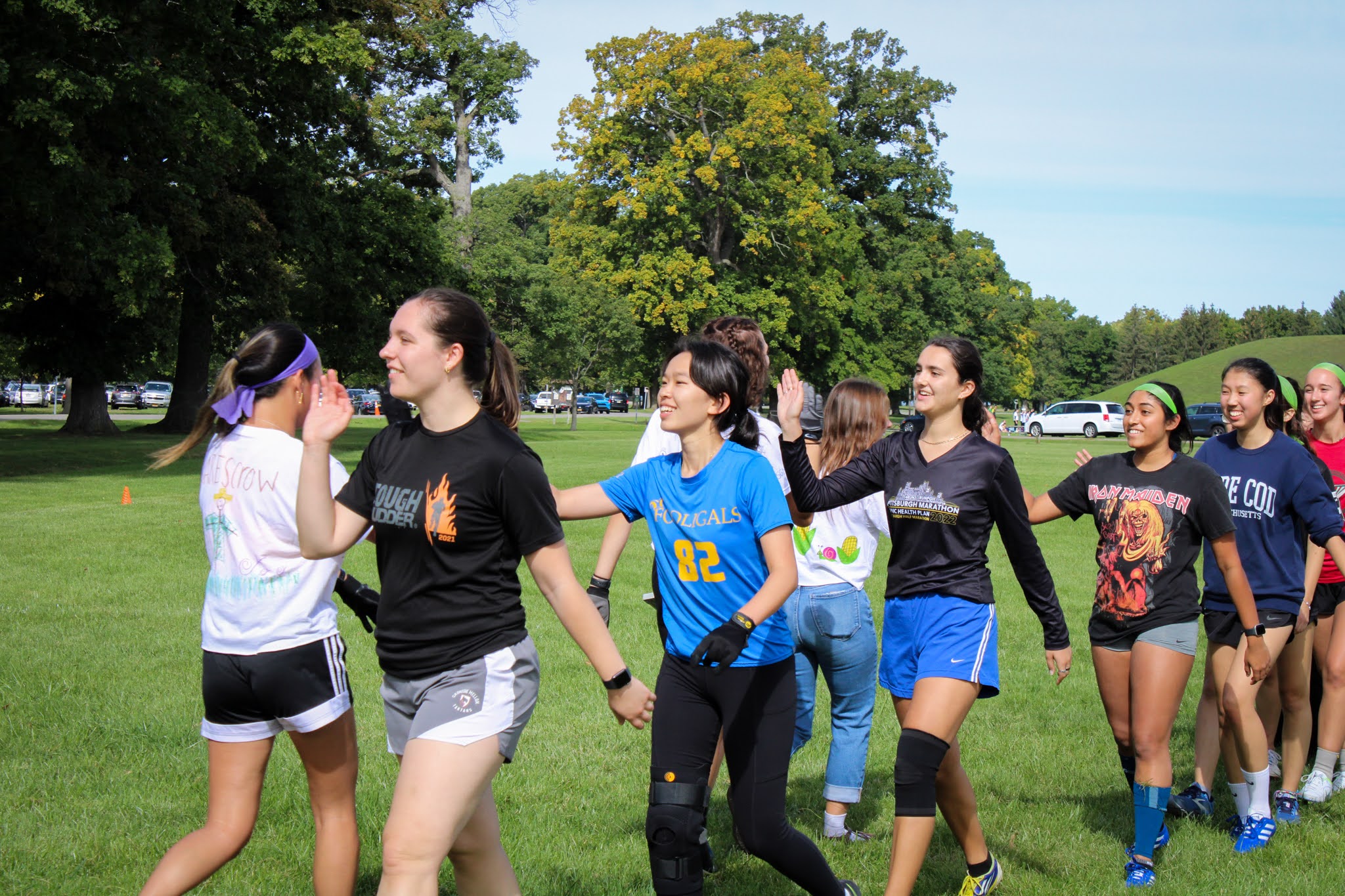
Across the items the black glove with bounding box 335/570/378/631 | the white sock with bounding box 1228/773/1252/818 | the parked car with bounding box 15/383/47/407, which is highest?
the black glove with bounding box 335/570/378/631

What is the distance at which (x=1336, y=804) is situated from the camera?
231 inches

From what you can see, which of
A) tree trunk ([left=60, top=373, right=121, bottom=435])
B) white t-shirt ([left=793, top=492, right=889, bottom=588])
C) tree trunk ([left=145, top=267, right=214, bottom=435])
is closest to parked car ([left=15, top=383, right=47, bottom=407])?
tree trunk ([left=60, top=373, right=121, bottom=435])

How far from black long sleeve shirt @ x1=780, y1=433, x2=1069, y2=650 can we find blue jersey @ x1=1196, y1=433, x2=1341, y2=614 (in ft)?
5.44

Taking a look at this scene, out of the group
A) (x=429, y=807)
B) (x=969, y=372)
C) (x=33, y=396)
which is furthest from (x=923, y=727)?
(x=33, y=396)

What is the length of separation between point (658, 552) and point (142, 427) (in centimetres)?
4092

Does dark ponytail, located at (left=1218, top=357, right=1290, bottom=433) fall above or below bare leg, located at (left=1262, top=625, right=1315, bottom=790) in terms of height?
above

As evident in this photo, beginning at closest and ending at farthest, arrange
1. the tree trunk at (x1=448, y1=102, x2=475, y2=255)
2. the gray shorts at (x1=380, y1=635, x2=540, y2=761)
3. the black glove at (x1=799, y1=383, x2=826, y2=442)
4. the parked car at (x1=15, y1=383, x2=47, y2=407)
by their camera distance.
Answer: the gray shorts at (x1=380, y1=635, x2=540, y2=761)
the black glove at (x1=799, y1=383, x2=826, y2=442)
the tree trunk at (x1=448, y1=102, x2=475, y2=255)
the parked car at (x1=15, y1=383, x2=47, y2=407)

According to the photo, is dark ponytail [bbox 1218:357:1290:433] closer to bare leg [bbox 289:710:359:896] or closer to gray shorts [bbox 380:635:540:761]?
gray shorts [bbox 380:635:540:761]

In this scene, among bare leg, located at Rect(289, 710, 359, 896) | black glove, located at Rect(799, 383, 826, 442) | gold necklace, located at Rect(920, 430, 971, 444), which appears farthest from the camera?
black glove, located at Rect(799, 383, 826, 442)

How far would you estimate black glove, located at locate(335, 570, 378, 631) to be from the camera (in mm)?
3881

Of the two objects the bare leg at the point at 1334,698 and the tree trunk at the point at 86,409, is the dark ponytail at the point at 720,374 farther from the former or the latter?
the tree trunk at the point at 86,409

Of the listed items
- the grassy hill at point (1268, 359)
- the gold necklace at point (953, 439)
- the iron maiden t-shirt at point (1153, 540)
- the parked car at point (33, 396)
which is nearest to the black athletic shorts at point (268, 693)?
the gold necklace at point (953, 439)

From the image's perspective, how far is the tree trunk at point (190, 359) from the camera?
32.2m

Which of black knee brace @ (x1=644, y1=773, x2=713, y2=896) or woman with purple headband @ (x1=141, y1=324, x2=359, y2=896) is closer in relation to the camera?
woman with purple headband @ (x1=141, y1=324, x2=359, y2=896)
